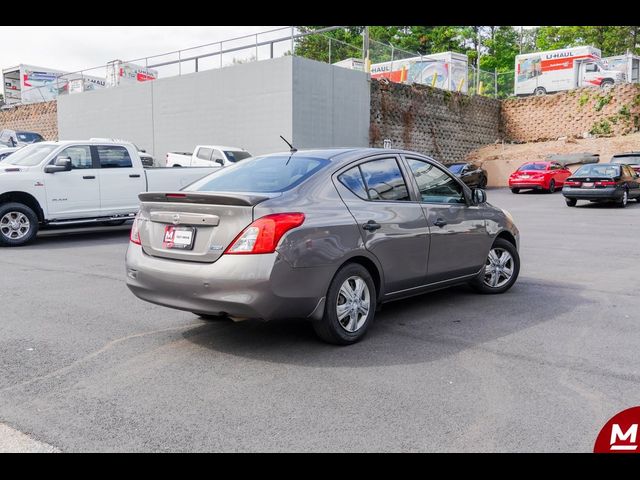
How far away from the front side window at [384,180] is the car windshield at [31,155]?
28.8 feet

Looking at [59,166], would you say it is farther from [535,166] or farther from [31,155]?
[535,166]

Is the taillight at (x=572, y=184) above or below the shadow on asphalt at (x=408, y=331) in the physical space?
above

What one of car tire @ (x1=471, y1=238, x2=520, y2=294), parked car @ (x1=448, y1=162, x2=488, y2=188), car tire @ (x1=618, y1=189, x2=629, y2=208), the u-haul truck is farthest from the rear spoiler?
the u-haul truck

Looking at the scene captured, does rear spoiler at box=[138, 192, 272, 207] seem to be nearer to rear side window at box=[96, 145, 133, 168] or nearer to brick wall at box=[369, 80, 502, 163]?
rear side window at box=[96, 145, 133, 168]

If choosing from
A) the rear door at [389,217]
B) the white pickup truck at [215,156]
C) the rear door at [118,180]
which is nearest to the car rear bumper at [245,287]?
the rear door at [389,217]

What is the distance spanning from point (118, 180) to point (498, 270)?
27.8 ft

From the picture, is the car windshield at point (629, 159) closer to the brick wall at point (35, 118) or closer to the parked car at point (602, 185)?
the parked car at point (602, 185)

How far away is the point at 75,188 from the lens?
40.9 feet

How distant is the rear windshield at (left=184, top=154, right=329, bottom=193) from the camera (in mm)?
5504

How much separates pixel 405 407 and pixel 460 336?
1.79m

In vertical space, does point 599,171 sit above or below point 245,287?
above

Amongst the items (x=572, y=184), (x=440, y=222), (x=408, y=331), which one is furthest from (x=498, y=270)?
(x=572, y=184)

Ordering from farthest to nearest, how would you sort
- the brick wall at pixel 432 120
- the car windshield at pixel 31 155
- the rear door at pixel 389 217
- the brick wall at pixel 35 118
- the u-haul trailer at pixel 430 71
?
the brick wall at pixel 35 118
the u-haul trailer at pixel 430 71
the brick wall at pixel 432 120
the car windshield at pixel 31 155
the rear door at pixel 389 217

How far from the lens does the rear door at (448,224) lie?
251 inches
